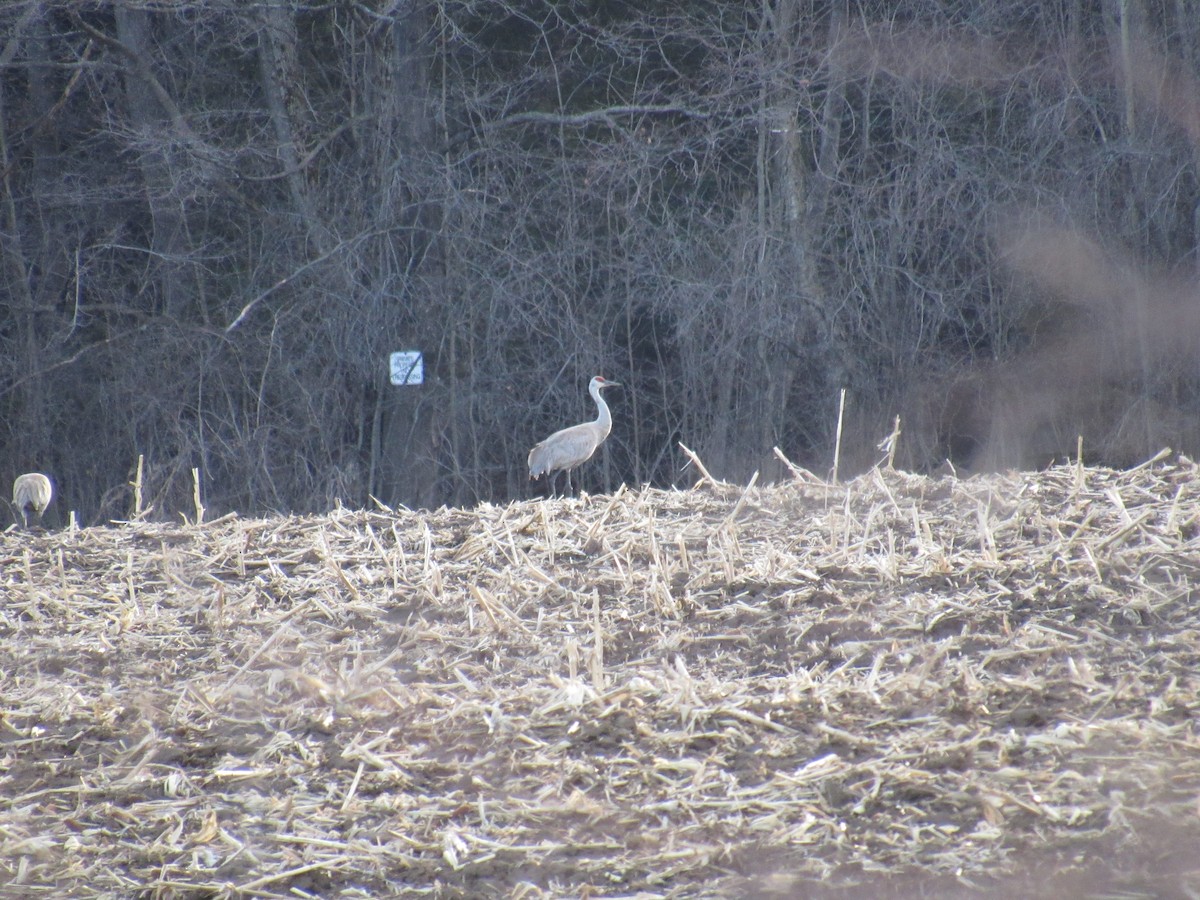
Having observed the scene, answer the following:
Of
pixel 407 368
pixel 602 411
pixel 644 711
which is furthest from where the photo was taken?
pixel 407 368

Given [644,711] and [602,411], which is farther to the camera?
[602,411]

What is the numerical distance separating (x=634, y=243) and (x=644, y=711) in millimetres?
10372

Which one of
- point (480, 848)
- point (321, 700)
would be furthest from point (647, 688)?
point (321, 700)

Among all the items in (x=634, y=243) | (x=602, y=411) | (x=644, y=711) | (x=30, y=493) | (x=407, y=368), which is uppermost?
(x=634, y=243)

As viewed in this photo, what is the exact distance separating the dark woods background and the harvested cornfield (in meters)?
7.87

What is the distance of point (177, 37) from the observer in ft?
48.8

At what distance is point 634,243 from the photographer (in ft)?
44.6

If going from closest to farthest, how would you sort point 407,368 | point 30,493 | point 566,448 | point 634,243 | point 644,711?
point 644,711 → point 30,493 → point 566,448 → point 407,368 → point 634,243

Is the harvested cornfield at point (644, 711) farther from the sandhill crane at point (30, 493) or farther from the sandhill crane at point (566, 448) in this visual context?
the sandhill crane at point (566, 448)

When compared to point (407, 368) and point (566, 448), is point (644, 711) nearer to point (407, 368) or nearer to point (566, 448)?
point (566, 448)

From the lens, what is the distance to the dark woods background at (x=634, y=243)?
42.5 ft

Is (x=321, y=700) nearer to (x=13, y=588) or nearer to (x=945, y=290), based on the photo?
(x=13, y=588)

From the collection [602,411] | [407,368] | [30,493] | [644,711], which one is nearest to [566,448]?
[602,411]

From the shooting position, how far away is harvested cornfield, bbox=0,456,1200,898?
9.88 feet
